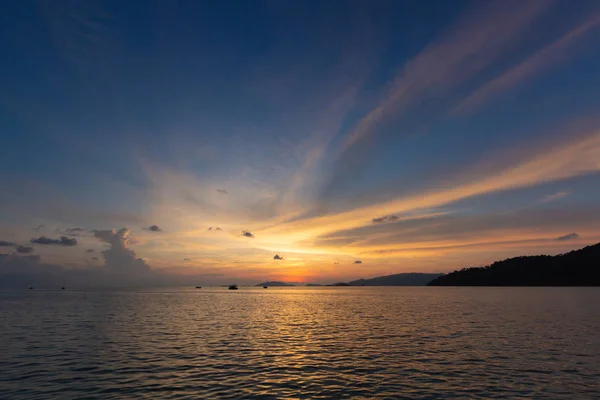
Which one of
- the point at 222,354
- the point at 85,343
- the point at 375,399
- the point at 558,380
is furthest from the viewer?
the point at 85,343

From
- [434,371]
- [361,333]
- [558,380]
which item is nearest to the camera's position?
[558,380]

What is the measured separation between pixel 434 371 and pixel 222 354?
22.9 m

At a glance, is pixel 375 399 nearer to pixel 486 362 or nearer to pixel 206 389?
pixel 206 389

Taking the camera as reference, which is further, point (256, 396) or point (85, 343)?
point (85, 343)

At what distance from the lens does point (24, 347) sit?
46.2 metres

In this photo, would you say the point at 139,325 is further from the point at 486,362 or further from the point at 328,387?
the point at 486,362

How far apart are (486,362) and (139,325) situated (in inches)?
2345

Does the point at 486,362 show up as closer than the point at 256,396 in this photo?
No

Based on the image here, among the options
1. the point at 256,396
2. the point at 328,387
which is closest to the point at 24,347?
the point at 256,396

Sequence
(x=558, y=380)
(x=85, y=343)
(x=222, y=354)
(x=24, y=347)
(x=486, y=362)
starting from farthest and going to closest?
(x=85, y=343)
(x=24, y=347)
(x=222, y=354)
(x=486, y=362)
(x=558, y=380)

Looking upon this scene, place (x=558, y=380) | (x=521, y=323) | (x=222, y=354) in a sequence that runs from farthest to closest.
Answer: (x=521, y=323), (x=222, y=354), (x=558, y=380)

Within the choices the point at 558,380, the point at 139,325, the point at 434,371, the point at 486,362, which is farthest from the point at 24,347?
the point at 558,380

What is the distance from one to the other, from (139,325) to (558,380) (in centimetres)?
6565

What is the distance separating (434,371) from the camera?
3341 cm
